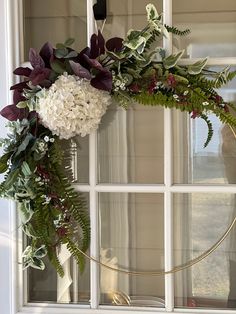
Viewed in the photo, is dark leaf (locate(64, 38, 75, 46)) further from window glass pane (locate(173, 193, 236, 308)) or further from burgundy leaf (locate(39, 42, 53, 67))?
window glass pane (locate(173, 193, 236, 308))

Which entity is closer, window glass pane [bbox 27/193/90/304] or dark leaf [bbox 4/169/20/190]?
dark leaf [bbox 4/169/20/190]

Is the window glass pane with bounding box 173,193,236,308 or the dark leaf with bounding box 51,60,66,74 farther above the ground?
the dark leaf with bounding box 51,60,66,74

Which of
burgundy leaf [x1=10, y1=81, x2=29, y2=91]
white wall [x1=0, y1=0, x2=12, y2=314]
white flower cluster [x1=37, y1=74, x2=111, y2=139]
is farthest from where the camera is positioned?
white wall [x1=0, y1=0, x2=12, y2=314]

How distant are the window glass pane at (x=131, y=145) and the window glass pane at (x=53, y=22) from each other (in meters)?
0.27

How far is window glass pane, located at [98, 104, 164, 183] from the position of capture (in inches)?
65.2

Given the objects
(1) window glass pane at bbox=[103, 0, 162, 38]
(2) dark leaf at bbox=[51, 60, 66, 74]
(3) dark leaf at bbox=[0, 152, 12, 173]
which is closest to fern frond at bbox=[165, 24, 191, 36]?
(1) window glass pane at bbox=[103, 0, 162, 38]

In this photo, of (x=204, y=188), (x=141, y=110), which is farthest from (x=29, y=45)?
(x=204, y=188)

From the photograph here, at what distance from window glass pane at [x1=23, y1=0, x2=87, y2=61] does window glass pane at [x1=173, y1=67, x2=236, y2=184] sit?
0.41 metres

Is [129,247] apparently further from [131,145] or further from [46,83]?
[46,83]

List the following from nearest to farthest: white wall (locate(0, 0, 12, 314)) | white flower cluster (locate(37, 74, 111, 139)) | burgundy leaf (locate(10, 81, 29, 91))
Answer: white flower cluster (locate(37, 74, 111, 139)) → burgundy leaf (locate(10, 81, 29, 91)) → white wall (locate(0, 0, 12, 314))

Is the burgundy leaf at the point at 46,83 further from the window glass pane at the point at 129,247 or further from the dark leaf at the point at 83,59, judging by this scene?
the window glass pane at the point at 129,247

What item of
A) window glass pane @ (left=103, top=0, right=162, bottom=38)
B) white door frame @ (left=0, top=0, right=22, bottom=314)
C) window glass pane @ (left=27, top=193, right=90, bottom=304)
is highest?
window glass pane @ (left=103, top=0, right=162, bottom=38)

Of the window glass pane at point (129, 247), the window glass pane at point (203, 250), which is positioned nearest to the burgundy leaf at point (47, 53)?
the window glass pane at point (129, 247)

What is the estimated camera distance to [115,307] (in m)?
1.68
